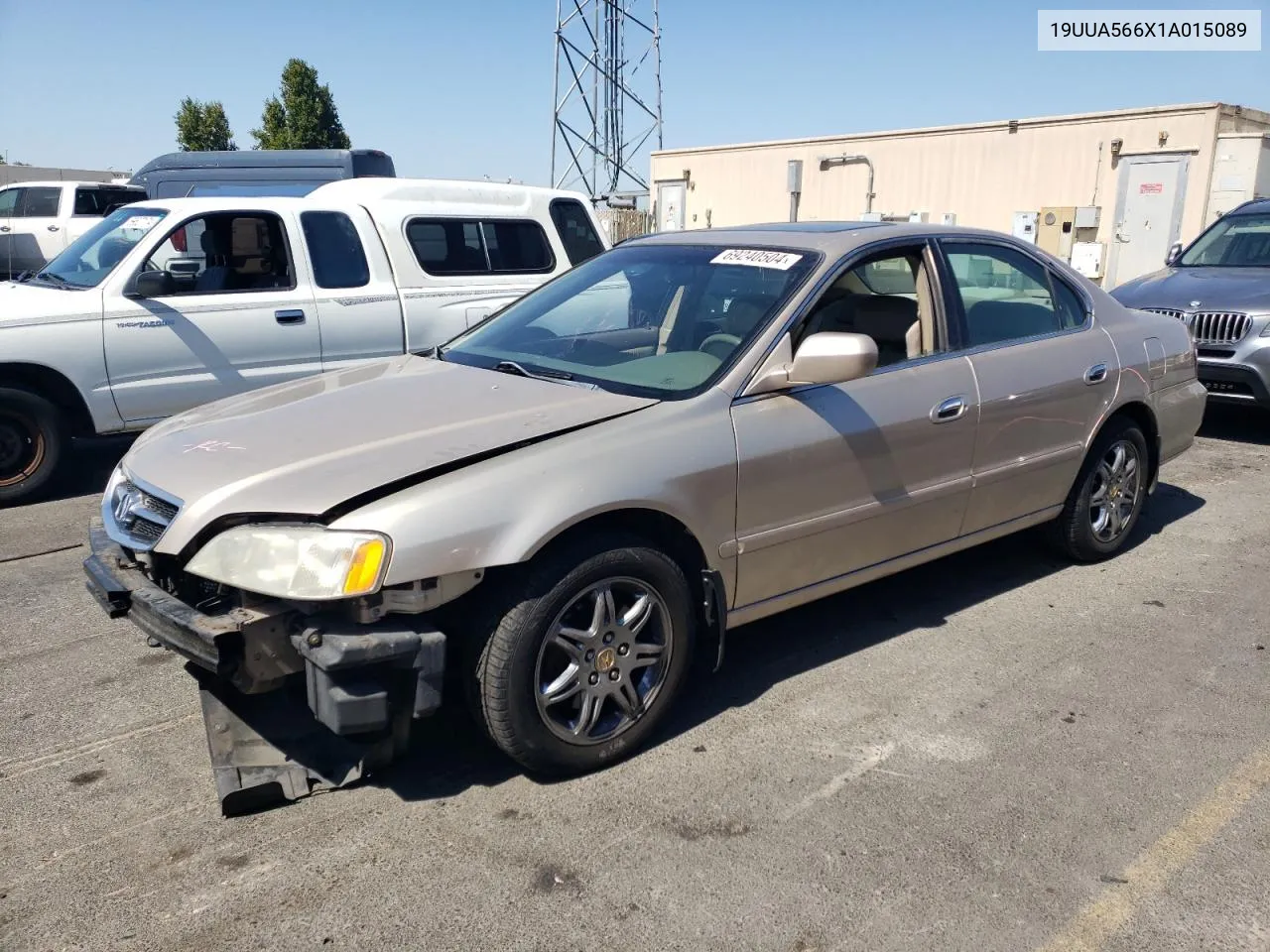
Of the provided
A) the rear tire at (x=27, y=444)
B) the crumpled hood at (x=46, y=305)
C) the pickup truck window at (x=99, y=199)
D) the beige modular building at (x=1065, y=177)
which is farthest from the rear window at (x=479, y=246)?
the pickup truck window at (x=99, y=199)

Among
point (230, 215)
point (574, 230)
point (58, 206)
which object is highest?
point (58, 206)

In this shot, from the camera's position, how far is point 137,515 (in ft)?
9.94

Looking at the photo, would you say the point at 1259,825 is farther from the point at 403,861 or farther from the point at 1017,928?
the point at 403,861

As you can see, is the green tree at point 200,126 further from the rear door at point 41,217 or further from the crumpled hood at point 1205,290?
the crumpled hood at point 1205,290

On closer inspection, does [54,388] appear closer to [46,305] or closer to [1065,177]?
[46,305]

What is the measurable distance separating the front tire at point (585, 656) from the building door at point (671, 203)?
24.4 metres

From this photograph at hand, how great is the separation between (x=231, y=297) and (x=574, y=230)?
2.78 metres

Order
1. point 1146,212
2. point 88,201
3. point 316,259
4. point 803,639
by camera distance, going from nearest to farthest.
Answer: point 803,639
point 316,259
point 88,201
point 1146,212

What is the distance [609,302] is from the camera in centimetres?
413

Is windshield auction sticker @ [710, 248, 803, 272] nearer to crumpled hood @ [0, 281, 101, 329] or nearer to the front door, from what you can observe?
the front door

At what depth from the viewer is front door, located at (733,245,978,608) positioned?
3441mm

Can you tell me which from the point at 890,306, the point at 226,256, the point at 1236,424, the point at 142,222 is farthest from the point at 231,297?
the point at 1236,424

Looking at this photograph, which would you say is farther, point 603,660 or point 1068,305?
point 1068,305

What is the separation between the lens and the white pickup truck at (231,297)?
20.0 ft
